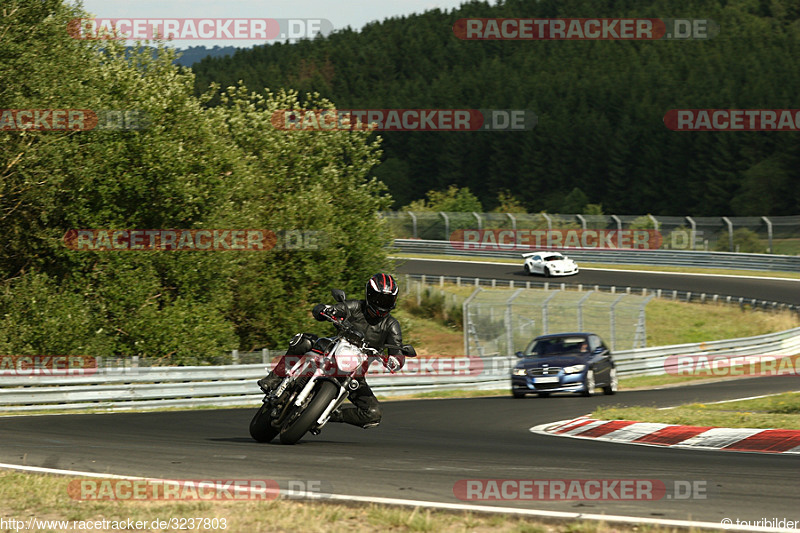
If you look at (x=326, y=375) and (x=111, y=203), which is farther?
(x=111, y=203)

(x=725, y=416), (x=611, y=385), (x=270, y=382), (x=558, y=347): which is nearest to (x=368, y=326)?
(x=270, y=382)

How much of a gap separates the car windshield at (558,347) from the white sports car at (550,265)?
2922 centimetres

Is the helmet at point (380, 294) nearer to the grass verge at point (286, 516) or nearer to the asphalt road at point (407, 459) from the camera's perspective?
the asphalt road at point (407, 459)

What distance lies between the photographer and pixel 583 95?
11362cm

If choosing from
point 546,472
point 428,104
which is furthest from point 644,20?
point 546,472

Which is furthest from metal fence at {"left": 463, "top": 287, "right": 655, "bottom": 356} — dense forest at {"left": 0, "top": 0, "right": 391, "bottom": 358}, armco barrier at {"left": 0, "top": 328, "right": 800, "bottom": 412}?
dense forest at {"left": 0, "top": 0, "right": 391, "bottom": 358}

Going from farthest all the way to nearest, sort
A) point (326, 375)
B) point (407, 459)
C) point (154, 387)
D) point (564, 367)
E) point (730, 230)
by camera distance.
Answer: point (730, 230) → point (564, 367) → point (154, 387) → point (326, 375) → point (407, 459)

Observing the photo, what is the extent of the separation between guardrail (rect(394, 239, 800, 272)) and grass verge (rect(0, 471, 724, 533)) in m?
46.3

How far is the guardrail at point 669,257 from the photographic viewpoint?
49531 mm

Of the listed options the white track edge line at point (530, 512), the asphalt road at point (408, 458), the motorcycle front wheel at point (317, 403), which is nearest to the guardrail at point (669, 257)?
the asphalt road at point (408, 458)

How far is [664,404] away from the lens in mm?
18281

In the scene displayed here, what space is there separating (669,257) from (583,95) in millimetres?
63801

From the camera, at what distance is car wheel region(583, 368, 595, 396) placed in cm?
1964

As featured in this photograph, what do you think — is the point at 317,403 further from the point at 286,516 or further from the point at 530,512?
the point at 530,512
